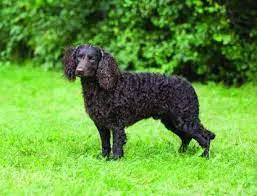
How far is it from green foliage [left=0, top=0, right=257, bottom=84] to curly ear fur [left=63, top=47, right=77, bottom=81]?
5.27 metres

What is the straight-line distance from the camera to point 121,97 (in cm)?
675

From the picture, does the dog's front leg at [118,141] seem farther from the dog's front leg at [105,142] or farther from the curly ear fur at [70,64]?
the curly ear fur at [70,64]

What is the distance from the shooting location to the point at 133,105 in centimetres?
677

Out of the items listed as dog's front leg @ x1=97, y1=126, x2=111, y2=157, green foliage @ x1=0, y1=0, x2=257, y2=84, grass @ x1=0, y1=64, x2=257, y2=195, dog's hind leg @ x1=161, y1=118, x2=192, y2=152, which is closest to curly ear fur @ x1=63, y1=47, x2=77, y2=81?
dog's front leg @ x1=97, y1=126, x2=111, y2=157

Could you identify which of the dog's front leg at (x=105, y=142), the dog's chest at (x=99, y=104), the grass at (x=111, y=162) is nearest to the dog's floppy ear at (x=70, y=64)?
the dog's chest at (x=99, y=104)

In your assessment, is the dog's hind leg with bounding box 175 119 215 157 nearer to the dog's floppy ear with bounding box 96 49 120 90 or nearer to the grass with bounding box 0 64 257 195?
the grass with bounding box 0 64 257 195

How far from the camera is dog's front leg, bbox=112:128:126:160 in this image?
264 inches

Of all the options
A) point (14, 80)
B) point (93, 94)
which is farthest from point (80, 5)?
point (93, 94)

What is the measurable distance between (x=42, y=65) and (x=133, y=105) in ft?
24.2

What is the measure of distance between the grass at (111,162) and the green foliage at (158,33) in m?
1.49

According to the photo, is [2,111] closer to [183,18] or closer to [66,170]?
[66,170]

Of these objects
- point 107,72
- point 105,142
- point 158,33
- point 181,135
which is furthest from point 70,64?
point 158,33

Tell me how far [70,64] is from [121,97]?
632mm

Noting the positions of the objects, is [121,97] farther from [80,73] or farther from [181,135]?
[181,135]
